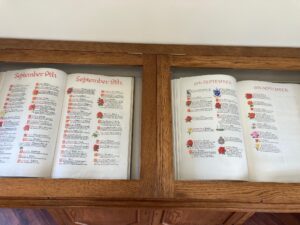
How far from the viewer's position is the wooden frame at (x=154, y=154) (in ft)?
2.46

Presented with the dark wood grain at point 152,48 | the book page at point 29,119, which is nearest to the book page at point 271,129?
the dark wood grain at point 152,48

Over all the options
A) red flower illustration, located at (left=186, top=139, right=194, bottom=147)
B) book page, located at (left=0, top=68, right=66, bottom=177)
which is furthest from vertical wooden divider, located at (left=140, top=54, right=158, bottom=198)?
book page, located at (left=0, top=68, right=66, bottom=177)

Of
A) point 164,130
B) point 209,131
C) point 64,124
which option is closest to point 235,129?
point 209,131

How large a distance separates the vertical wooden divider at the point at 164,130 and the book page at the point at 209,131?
45 millimetres

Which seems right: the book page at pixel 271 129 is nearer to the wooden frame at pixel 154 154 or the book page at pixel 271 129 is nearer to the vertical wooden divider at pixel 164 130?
the wooden frame at pixel 154 154

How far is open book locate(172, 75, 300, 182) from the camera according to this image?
2.72ft

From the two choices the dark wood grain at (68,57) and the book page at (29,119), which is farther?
the dark wood grain at (68,57)

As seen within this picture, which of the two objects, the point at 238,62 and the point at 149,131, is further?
the point at 238,62

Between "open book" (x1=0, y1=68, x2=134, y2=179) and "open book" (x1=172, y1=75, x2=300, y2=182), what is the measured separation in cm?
20

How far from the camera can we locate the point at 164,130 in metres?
0.84

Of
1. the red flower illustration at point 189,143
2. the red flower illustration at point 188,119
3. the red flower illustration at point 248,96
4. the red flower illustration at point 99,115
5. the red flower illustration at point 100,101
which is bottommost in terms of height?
the red flower illustration at point 189,143

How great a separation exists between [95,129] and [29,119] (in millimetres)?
221

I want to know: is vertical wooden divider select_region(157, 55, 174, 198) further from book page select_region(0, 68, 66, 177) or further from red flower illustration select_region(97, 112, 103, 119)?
book page select_region(0, 68, 66, 177)

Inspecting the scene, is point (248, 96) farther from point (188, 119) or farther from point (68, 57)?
point (68, 57)
